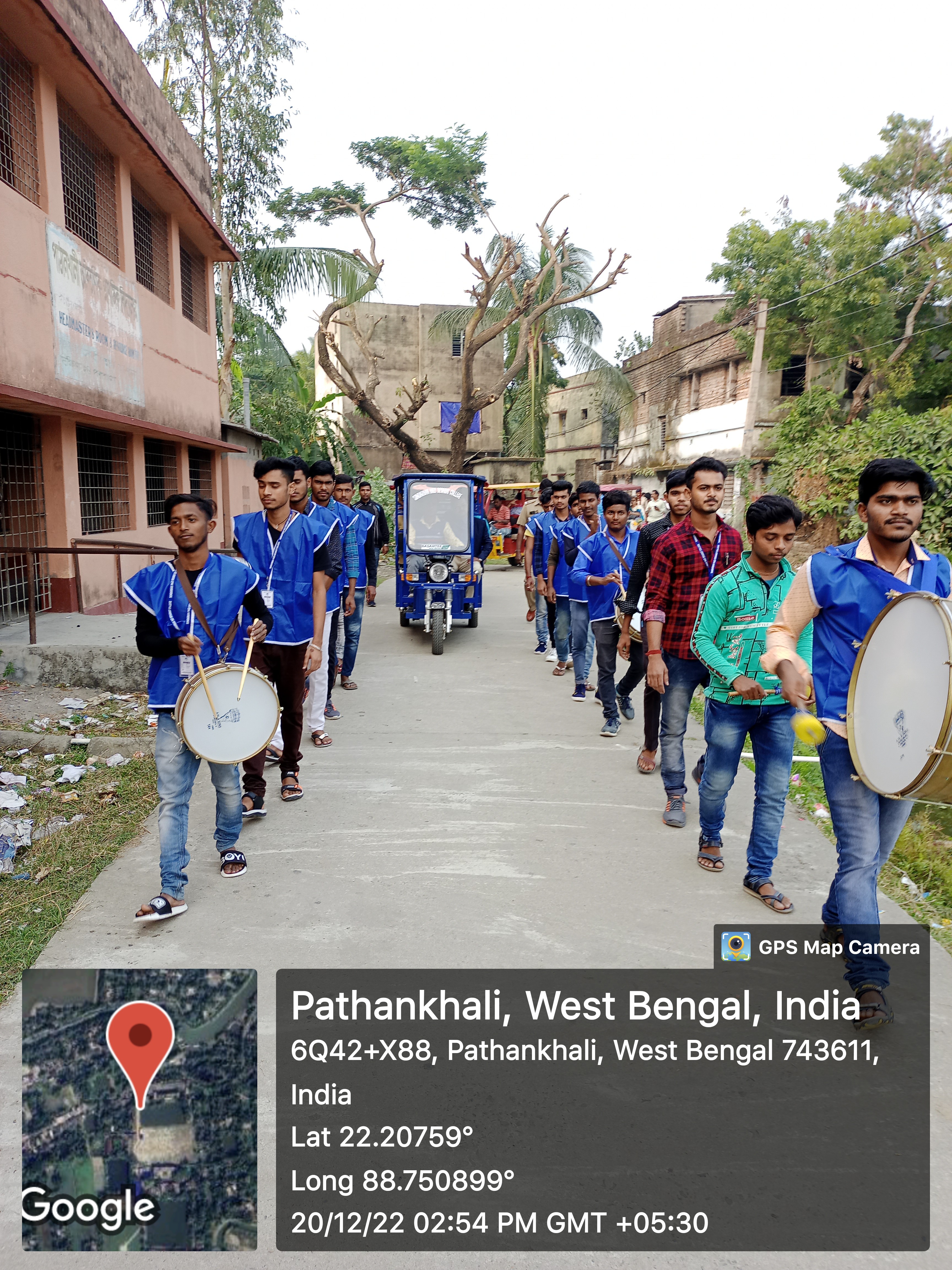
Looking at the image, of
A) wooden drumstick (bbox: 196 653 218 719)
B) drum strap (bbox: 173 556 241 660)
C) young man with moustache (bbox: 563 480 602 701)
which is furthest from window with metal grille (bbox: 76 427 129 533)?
wooden drumstick (bbox: 196 653 218 719)

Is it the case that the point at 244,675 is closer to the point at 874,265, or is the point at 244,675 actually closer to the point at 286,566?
the point at 286,566

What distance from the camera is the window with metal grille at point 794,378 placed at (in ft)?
85.6

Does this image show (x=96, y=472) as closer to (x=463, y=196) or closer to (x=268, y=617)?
(x=268, y=617)

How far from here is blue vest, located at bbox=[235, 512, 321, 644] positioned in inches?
208

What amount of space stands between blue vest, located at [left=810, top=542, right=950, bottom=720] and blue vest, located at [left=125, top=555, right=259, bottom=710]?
8.13 feet

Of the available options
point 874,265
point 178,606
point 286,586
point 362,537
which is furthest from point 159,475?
point 874,265

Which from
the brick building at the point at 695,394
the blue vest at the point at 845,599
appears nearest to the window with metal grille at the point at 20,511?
the blue vest at the point at 845,599

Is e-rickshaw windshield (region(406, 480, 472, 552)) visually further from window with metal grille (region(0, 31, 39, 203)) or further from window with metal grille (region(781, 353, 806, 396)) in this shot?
A: window with metal grille (region(781, 353, 806, 396))

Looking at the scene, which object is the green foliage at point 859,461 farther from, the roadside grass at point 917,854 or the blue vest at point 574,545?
the roadside grass at point 917,854

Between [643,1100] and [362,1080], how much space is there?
886 mm

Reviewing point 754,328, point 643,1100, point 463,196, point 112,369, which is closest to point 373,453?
point 463,196

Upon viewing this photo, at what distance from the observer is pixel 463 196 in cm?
2217

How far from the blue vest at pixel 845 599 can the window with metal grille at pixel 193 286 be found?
14399 mm

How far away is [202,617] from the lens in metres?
3.97
